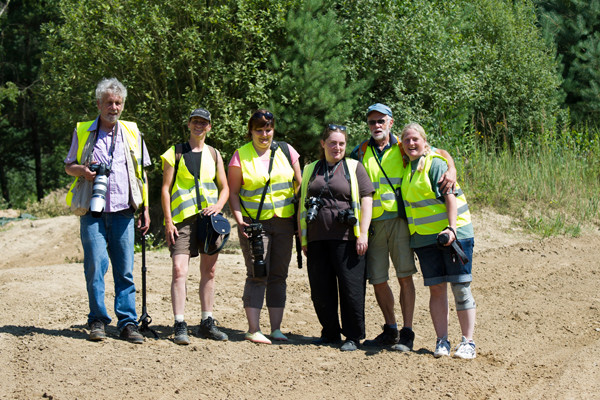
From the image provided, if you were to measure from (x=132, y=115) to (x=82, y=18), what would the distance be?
2077mm

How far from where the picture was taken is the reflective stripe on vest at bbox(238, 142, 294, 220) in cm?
623

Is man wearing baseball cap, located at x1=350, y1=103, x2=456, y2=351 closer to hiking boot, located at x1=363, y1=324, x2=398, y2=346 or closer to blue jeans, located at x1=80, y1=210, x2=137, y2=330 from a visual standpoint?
hiking boot, located at x1=363, y1=324, x2=398, y2=346

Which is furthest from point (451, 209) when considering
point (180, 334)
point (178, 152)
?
point (180, 334)

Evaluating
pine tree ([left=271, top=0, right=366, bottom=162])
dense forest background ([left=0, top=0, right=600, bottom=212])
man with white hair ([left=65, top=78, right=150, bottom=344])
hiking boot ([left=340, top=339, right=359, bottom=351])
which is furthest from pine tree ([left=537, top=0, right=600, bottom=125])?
man with white hair ([left=65, top=78, right=150, bottom=344])

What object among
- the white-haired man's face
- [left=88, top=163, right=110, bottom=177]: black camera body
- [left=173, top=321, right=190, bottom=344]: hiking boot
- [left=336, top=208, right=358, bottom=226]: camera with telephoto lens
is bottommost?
[left=173, top=321, right=190, bottom=344]: hiking boot

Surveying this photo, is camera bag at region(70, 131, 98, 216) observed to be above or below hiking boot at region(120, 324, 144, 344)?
above

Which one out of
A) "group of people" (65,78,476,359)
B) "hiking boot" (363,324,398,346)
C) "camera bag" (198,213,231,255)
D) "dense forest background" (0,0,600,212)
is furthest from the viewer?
"dense forest background" (0,0,600,212)

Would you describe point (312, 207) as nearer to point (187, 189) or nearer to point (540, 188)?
point (187, 189)

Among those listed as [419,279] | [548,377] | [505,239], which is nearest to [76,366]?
[548,377]

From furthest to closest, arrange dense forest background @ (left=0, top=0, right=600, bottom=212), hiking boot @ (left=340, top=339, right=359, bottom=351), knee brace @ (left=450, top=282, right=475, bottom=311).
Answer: dense forest background @ (left=0, top=0, right=600, bottom=212), hiking boot @ (left=340, top=339, right=359, bottom=351), knee brace @ (left=450, top=282, right=475, bottom=311)

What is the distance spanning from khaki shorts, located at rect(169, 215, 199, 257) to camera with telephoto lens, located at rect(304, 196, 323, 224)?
1043 mm

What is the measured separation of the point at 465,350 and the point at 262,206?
213cm

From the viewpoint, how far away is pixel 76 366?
17.9 feet

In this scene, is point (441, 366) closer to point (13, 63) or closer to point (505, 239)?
point (505, 239)
